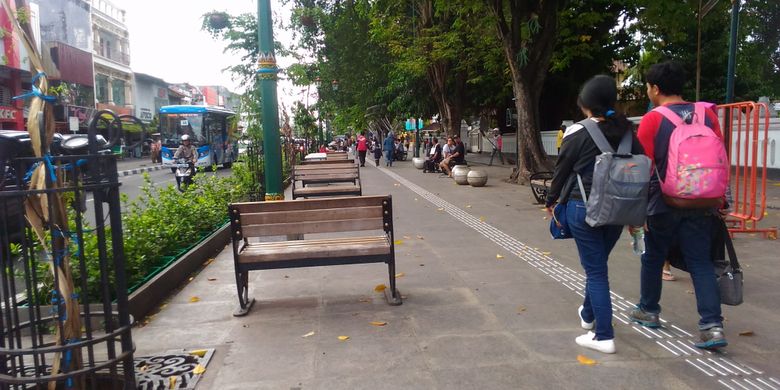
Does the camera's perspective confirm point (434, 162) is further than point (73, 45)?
No

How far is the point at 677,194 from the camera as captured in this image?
3588 mm

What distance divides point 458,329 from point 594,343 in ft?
3.12

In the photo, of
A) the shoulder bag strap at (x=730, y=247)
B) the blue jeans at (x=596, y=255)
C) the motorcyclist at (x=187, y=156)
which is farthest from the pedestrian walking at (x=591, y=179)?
the motorcyclist at (x=187, y=156)

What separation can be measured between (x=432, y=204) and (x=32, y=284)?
30.3 ft

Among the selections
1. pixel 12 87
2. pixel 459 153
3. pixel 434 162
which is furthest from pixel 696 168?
pixel 12 87

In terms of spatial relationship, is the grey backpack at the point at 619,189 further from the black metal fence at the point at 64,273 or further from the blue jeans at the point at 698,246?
the black metal fence at the point at 64,273

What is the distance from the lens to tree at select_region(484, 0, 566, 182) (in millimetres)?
14453

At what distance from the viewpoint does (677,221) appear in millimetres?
3719

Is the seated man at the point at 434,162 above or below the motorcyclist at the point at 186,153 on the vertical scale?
below

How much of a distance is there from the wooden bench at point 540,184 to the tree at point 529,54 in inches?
146

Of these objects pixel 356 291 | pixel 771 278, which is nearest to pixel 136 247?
pixel 356 291

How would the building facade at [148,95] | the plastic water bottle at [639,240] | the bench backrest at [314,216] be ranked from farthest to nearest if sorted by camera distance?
the building facade at [148,95], the bench backrest at [314,216], the plastic water bottle at [639,240]

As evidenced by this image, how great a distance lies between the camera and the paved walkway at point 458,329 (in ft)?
11.3

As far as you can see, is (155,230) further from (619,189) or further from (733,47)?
(733,47)
